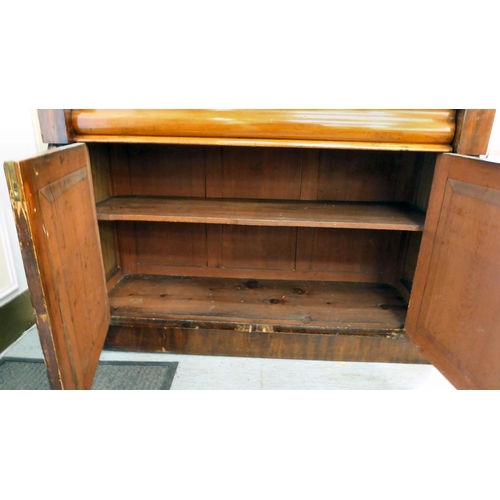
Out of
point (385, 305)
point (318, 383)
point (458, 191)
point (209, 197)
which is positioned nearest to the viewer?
point (458, 191)

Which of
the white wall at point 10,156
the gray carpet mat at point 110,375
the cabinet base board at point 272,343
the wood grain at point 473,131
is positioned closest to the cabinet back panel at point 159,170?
the white wall at point 10,156

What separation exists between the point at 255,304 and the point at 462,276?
677mm

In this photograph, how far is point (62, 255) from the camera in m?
0.72

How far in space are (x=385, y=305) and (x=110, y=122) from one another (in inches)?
44.1

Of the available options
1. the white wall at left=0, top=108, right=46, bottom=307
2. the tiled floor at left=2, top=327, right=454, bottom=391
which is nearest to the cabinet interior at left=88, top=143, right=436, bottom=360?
the tiled floor at left=2, top=327, right=454, bottom=391

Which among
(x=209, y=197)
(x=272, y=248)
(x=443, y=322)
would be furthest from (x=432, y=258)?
(x=209, y=197)

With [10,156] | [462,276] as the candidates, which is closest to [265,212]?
[462,276]

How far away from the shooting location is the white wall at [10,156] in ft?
4.09

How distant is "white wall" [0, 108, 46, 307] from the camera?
1.25 metres

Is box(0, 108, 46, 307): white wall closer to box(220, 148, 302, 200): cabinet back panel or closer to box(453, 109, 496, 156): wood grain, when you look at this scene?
box(220, 148, 302, 200): cabinet back panel

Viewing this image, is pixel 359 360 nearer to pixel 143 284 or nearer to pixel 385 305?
pixel 385 305

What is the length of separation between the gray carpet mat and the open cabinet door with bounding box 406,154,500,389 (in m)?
0.81

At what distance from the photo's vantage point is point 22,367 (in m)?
1.19

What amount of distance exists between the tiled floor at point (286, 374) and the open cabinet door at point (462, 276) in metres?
0.18
